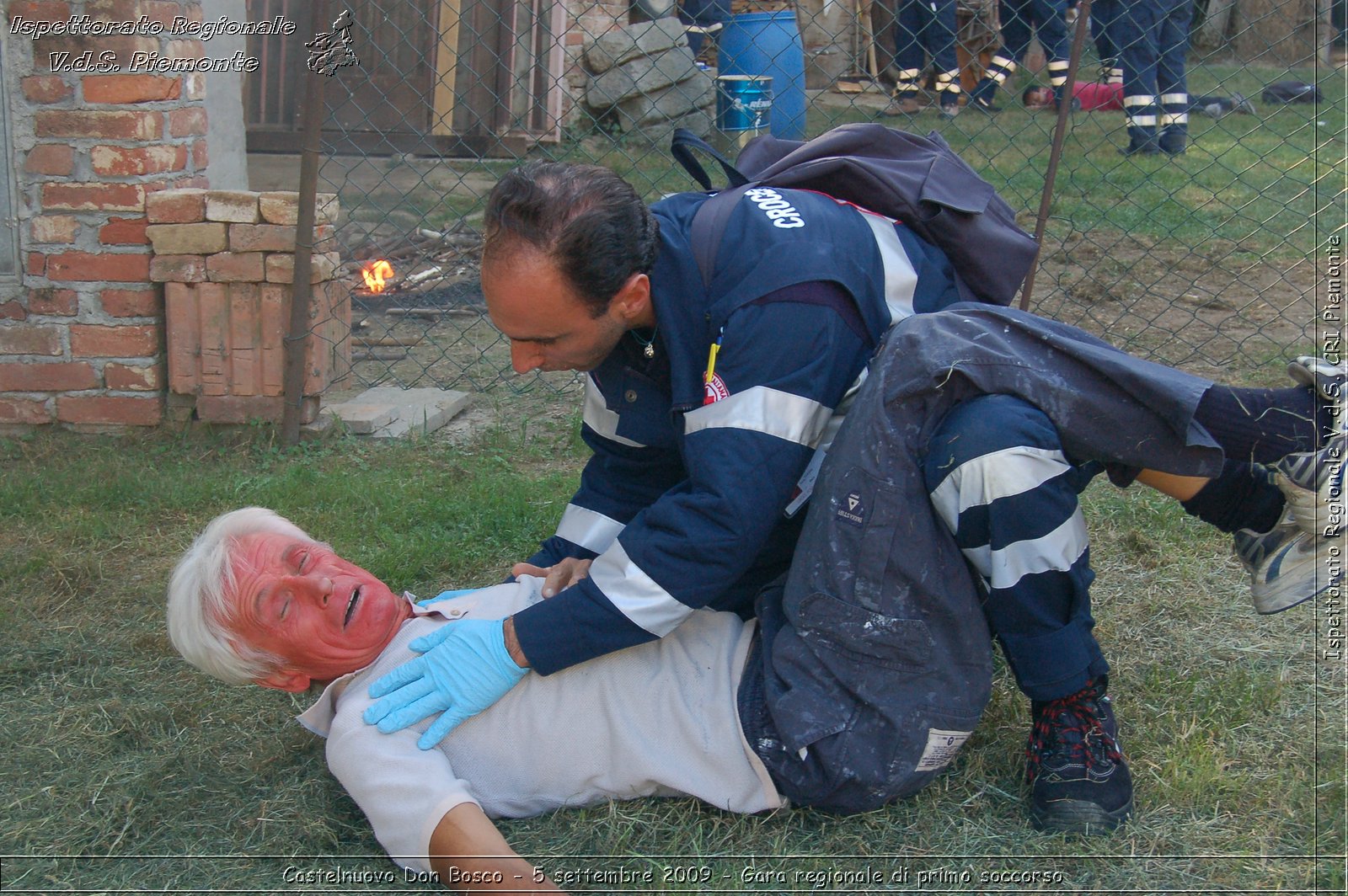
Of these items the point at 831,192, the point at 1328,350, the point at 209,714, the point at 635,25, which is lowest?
the point at 209,714

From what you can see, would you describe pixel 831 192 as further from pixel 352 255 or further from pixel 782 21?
pixel 782 21

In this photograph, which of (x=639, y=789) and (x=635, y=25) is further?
(x=635, y=25)

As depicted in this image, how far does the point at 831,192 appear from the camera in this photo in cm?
247

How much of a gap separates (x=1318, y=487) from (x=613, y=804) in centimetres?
138

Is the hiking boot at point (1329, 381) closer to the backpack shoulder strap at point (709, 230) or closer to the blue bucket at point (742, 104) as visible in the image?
the backpack shoulder strap at point (709, 230)

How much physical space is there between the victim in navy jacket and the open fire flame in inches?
121

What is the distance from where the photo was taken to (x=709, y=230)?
227cm

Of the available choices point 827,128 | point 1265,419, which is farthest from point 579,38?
A: point 1265,419

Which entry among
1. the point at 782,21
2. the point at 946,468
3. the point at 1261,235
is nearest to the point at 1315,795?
the point at 946,468

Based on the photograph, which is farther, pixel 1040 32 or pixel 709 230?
pixel 1040 32

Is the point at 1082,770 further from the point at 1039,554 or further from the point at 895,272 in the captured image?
the point at 895,272

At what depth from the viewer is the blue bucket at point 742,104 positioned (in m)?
8.00

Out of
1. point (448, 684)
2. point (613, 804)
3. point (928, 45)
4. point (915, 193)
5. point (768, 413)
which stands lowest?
point (613, 804)

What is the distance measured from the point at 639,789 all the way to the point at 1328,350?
3387 millimetres
